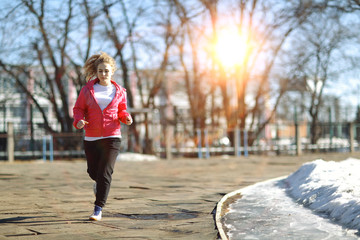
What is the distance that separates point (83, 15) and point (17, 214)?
17552mm

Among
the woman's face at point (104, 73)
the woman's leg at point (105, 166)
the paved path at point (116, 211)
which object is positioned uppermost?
the woman's face at point (104, 73)

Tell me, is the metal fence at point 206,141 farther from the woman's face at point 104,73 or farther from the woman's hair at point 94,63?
the woman's face at point 104,73

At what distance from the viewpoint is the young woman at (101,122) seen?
5012 millimetres

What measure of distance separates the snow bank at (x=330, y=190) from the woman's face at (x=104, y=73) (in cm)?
239

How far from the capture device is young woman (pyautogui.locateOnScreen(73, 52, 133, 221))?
501 centimetres

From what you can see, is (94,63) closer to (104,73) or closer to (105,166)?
(104,73)

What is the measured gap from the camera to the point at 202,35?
24391 mm

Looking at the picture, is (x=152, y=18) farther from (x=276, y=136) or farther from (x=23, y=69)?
(x=276, y=136)

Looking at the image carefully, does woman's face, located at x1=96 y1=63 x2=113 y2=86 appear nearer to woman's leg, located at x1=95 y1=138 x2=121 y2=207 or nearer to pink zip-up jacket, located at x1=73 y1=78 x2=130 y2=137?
pink zip-up jacket, located at x1=73 y1=78 x2=130 y2=137

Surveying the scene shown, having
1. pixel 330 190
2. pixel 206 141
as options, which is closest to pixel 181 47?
pixel 206 141

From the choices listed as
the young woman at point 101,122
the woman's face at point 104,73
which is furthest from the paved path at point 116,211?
the woman's face at point 104,73

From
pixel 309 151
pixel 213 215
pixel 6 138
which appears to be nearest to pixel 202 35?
pixel 309 151

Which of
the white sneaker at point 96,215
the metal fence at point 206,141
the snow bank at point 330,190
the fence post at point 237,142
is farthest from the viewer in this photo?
the fence post at point 237,142

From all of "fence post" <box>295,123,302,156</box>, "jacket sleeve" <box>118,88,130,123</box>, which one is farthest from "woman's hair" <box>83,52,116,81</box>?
"fence post" <box>295,123,302,156</box>
